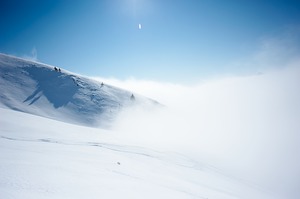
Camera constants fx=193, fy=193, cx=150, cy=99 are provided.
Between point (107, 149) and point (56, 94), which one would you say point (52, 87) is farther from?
point (107, 149)

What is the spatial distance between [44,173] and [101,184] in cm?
177

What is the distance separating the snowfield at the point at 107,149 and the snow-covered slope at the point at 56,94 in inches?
8.6

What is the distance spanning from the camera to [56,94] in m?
51.9

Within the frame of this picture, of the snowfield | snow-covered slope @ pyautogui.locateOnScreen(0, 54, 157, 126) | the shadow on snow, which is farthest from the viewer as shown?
the shadow on snow

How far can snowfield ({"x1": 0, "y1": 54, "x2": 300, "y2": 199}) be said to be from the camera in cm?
607

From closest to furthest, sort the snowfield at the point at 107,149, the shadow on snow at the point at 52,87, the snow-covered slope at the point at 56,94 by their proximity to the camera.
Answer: the snowfield at the point at 107,149
the snow-covered slope at the point at 56,94
the shadow on snow at the point at 52,87

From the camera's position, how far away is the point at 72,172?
22.4 feet

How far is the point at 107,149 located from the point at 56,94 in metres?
44.1

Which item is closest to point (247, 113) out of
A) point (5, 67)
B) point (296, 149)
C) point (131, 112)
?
point (296, 149)

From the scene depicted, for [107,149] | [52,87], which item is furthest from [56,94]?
[107,149]

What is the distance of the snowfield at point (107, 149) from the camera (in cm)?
607

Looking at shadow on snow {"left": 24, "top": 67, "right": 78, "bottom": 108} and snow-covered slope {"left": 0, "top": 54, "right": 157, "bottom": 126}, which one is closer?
snow-covered slope {"left": 0, "top": 54, "right": 157, "bottom": 126}

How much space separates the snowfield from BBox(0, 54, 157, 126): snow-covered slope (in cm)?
22

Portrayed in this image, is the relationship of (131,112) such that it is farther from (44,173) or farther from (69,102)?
(44,173)
